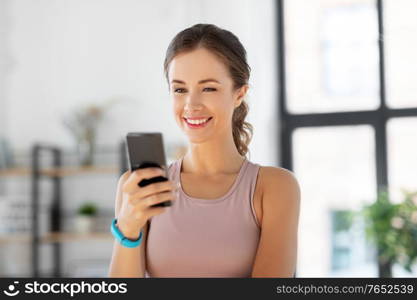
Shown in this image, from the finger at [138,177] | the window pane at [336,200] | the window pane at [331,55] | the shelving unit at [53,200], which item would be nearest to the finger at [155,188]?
the finger at [138,177]

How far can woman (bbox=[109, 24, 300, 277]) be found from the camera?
1.16 meters

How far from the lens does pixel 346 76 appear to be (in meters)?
4.46

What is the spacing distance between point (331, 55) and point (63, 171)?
1.99m

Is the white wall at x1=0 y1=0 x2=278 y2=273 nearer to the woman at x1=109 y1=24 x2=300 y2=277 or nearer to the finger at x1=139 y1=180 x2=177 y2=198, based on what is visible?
the woman at x1=109 y1=24 x2=300 y2=277

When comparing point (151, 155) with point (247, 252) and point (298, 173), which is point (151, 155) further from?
point (298, 173)

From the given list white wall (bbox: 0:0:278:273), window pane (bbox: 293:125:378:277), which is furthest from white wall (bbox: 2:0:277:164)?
window pane (bbox: 293:125:378:277)

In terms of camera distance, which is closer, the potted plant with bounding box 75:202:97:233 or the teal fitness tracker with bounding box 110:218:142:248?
the teal fitness tracker with bounding box 110:218:142:248

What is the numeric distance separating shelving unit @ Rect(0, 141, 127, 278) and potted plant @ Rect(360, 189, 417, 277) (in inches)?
64.8

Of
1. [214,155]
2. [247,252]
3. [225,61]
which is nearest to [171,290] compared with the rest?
[247,252]

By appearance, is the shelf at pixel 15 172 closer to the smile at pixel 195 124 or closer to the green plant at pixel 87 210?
the green plant at pixel 87 210

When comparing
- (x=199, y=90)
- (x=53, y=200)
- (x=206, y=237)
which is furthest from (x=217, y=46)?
(x=53, y=200)

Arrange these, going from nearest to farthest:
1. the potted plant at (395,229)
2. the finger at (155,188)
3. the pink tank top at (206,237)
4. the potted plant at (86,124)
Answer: the finger at (155,188)
the pink tank top at (206,237)
the potted plant at (395,229)
the potted plant at (86,124)

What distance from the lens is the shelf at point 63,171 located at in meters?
4.37

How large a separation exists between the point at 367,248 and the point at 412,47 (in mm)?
1356
